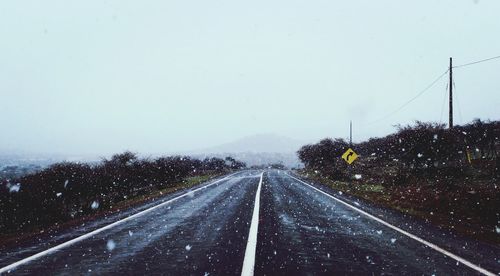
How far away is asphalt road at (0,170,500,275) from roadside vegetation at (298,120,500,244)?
2.30 meters

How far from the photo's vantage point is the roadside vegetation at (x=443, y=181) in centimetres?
1174

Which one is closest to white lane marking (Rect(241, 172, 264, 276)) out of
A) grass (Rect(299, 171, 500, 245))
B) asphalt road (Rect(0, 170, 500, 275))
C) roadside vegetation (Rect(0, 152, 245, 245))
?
asphalt road (Rect(0, 170, 500, 275))

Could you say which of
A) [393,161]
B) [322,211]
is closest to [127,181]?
[322,211]

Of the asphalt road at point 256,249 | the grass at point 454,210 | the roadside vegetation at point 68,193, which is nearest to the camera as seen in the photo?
the asphalt road at point 256,249

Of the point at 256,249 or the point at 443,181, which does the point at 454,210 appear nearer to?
the point at 443,181

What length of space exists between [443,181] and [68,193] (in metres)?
Answer: 20.0

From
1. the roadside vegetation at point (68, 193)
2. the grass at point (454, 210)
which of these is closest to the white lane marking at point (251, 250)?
the grass at point (454, 210)

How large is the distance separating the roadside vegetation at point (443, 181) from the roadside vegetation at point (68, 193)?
39.4 feet

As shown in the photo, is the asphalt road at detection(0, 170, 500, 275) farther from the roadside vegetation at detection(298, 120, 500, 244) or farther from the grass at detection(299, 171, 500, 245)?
the roadside vegetation at detection(298, 120, 500, 244)

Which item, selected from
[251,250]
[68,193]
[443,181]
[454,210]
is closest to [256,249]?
[251,250]

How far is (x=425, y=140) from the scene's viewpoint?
2505 cm

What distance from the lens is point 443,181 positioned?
63.9ft

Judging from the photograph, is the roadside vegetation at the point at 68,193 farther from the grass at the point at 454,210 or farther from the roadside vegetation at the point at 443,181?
the roadside vegetation at the point at 443,181

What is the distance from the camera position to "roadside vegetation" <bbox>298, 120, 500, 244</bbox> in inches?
462
